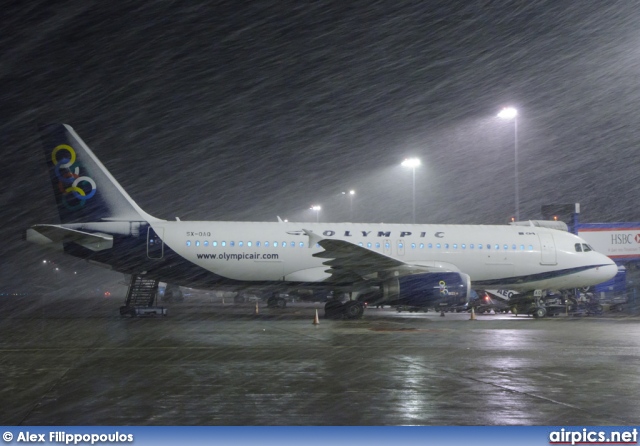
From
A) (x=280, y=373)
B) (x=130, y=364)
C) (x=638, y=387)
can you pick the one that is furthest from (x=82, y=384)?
(x=638, y=387)

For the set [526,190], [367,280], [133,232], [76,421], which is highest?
[526,190]

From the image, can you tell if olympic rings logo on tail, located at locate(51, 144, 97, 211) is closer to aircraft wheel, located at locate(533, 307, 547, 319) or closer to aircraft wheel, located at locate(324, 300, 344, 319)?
aircraft wheel, located at locate(324, 300, 344, 319)

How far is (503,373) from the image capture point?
34.7 feet

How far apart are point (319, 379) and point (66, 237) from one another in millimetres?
16529

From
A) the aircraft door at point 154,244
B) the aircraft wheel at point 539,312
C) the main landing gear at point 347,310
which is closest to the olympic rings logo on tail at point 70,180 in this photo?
the aircraft door at point 154,244

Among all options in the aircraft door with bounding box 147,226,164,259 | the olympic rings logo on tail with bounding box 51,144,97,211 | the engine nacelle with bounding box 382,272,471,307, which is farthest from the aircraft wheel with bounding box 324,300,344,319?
the olympic rings logo on tail with bounding box 51,144,97,211

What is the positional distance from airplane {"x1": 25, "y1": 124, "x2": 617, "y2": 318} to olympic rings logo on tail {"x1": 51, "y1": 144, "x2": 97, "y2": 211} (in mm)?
37

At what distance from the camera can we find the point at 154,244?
24828 millimetres

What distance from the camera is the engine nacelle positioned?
23125mm

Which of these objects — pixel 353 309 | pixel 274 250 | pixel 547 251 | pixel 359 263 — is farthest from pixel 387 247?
pixel 547 251

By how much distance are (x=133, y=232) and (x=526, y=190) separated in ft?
152

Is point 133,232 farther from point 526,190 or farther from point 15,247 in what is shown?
point 15,247

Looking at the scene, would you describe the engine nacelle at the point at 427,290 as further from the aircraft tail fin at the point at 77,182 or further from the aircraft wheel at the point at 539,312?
the aircraft tail fin at the point at 77,182

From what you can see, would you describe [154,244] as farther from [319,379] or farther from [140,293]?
[319,379]
